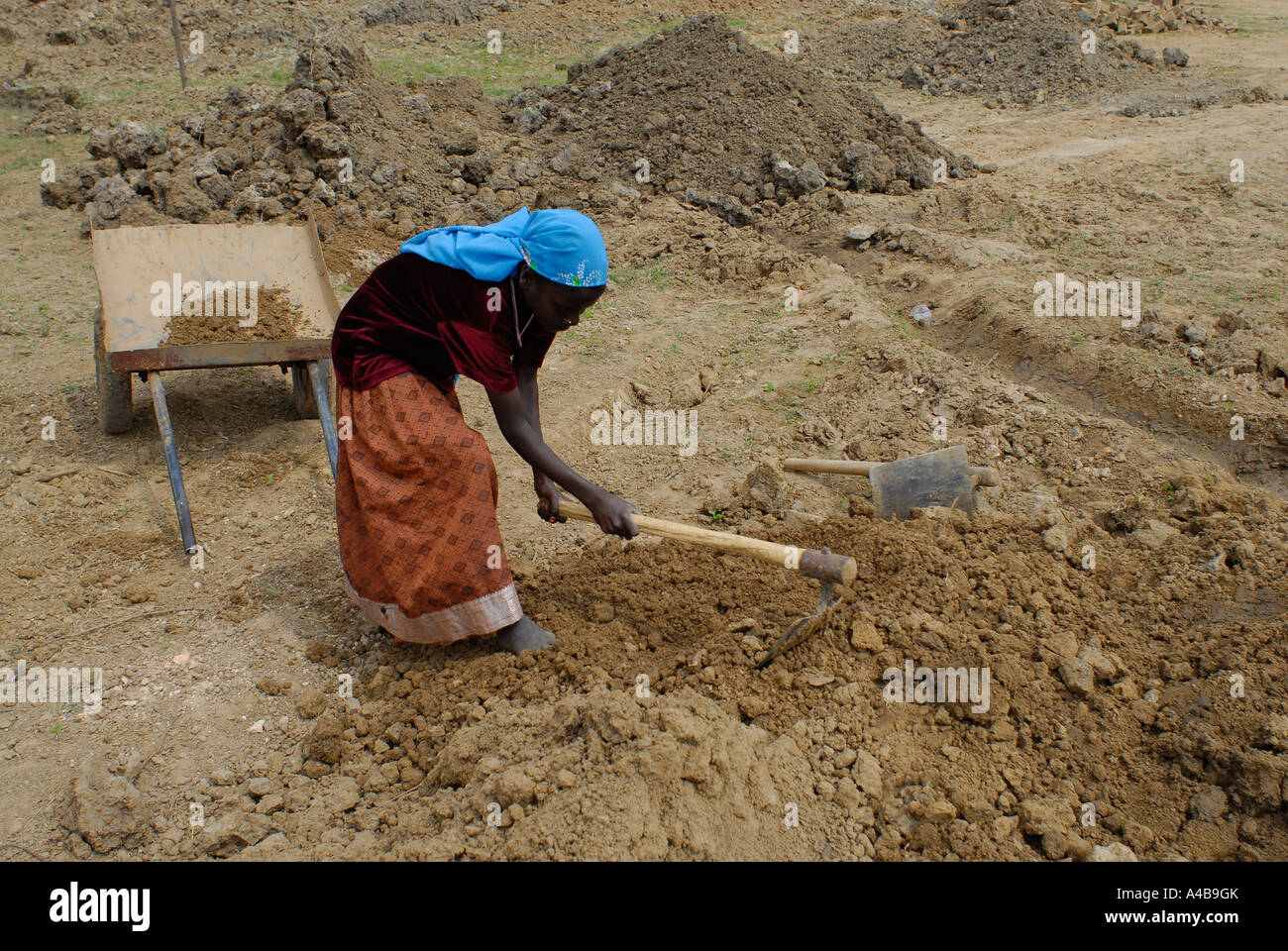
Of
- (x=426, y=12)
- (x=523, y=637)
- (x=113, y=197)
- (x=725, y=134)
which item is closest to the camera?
(x=523, y=637)

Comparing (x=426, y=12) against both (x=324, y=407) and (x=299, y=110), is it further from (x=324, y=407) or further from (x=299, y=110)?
(x=324, y=407)

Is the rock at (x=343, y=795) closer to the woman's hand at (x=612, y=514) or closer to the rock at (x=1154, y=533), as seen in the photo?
the woman's hand at (x=612, y=514)

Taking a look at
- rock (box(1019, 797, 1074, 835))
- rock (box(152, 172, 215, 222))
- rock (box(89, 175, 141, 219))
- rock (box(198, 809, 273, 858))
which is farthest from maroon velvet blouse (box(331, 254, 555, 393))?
rock (box(89, 175, 141, 219))

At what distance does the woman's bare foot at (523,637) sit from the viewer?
10.3 ft

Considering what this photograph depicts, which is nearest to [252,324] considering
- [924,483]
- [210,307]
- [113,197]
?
[210,307]

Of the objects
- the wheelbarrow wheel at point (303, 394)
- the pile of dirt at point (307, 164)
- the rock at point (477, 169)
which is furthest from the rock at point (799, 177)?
the wheelbarrow wheel at point (303, 394)

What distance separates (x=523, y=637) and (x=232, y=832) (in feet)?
3.44

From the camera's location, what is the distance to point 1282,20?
48.2 feet

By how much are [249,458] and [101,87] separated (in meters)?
9.18

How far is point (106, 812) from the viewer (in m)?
2.50

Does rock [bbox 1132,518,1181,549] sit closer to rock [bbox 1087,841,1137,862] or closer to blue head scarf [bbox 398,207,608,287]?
rock [bbox 1087,841,1137,862]

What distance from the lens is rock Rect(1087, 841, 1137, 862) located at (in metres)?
2.39

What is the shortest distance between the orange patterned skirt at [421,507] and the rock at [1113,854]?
186 centimetres

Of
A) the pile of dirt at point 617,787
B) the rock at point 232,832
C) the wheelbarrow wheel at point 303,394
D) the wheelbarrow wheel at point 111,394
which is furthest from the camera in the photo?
the wheelbarrow wheel at point 303,394
